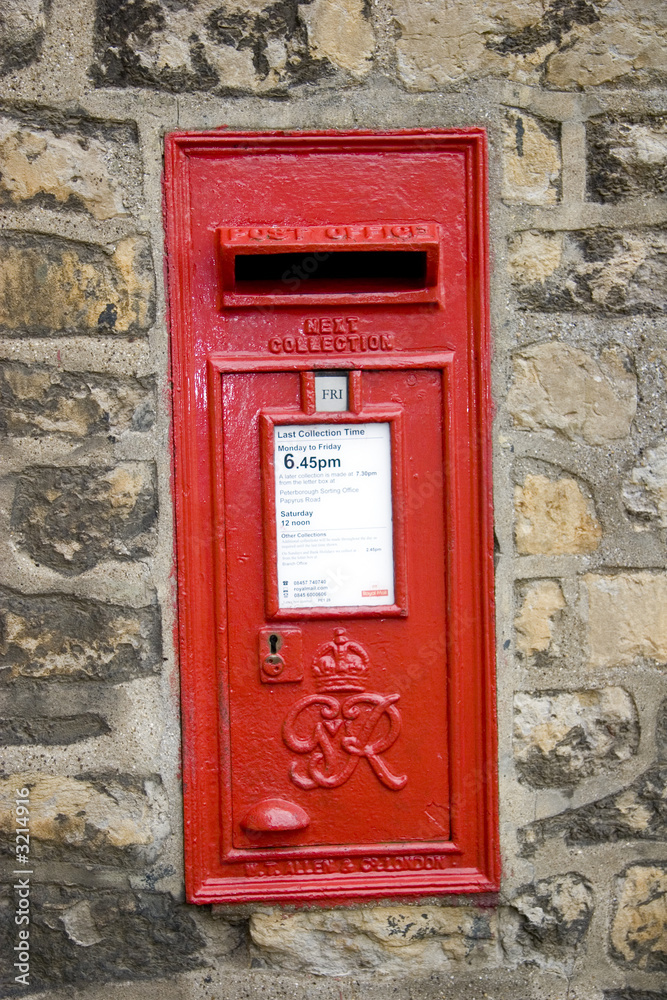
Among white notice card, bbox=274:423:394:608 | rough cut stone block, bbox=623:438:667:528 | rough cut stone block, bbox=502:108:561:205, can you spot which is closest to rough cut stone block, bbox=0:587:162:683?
white notice card, bbox=274:423:394:608

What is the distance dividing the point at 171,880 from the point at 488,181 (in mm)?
1770

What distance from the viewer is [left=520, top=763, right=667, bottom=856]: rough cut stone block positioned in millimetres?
1736

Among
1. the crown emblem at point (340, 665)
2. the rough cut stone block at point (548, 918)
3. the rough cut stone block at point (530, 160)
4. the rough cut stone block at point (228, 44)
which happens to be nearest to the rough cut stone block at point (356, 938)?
the rough cut stone block at point (548, 918)

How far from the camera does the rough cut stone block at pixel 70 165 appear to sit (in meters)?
1.67

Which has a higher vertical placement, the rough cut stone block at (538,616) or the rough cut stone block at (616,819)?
the rough cut stone block at (538,616)

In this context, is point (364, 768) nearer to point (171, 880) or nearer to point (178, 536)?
point (171, 880)

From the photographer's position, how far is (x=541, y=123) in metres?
1.72

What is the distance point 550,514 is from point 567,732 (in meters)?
0.51

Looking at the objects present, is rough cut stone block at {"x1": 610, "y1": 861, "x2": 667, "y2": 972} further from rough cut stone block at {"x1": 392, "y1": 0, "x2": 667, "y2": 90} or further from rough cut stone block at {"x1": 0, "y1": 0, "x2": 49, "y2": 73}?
rough cut stone block at {"x1": 0, "y1": 0, "x2": 49, "y2": 73}

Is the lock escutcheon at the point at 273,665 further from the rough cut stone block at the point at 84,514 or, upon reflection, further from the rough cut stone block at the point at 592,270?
the rough cut stone block at the point at 592,270

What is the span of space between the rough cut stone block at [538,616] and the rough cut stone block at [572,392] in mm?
364

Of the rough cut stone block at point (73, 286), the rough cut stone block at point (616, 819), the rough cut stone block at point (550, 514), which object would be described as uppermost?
the rough cut stone block at point (73, 286)

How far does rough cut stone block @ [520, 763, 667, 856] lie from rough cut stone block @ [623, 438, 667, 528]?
61 centimetres

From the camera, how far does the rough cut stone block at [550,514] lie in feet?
5.67
